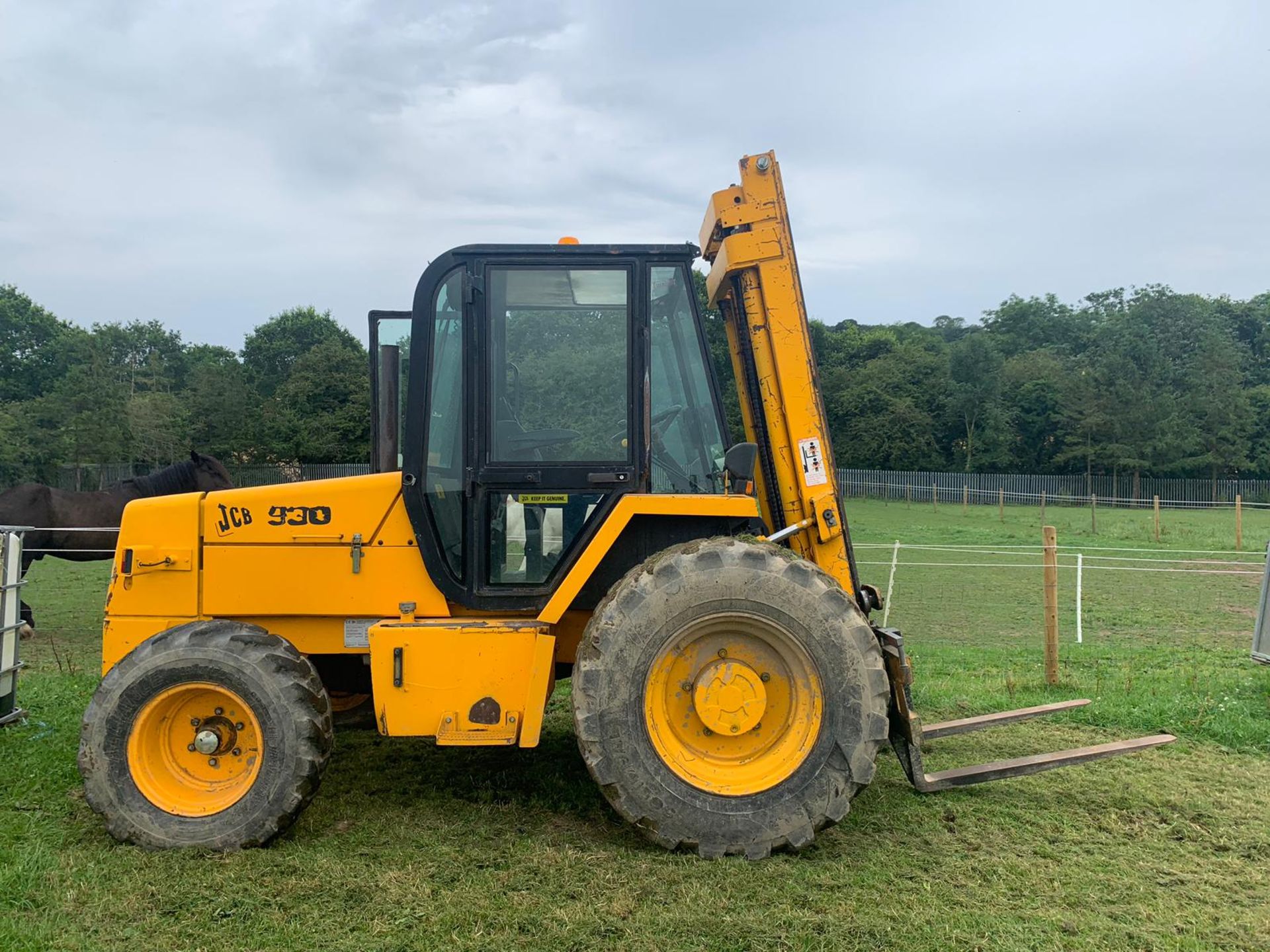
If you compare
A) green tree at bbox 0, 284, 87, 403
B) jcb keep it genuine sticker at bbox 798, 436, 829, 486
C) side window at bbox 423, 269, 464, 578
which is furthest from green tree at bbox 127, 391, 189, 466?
jcb keep it genuine sticker at bbox 798, 436, 829, 486

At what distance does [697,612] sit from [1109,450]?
166 feet

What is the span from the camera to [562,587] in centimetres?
414

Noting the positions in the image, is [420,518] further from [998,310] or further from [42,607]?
[998,310]

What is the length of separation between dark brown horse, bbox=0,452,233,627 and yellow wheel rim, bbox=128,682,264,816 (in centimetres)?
654

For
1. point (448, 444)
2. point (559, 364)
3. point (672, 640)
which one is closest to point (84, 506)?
point (448, 444)

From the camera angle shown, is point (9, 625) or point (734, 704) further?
point (9, 625)

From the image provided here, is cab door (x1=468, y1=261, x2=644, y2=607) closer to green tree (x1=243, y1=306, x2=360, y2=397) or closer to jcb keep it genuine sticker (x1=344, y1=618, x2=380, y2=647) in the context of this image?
jcb keep it genuine sticker (x1=344, y1=618, x2=380, y2=647)

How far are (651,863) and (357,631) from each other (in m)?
1.80

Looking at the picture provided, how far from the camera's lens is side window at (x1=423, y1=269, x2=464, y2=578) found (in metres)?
4.26

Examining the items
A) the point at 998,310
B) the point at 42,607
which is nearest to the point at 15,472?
the point at 42,607

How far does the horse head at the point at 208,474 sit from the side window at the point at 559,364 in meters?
6.94

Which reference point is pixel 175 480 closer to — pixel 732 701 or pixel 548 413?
pixel 548 413

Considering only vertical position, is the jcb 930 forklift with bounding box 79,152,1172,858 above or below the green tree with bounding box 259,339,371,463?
below

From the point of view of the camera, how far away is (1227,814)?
443 cm
